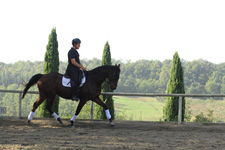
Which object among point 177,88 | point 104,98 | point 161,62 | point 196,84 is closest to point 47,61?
point 104,98

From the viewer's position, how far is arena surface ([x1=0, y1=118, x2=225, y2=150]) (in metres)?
5.99

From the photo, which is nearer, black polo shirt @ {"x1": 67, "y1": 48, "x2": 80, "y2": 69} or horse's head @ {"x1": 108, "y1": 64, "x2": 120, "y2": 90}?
black polo shirt @ {"x1": 67, "y1": 48, "x2": 80, "y2": 69}

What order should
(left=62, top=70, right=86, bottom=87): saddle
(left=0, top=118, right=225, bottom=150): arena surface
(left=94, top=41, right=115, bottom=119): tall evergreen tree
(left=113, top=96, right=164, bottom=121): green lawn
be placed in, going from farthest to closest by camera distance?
(left=113, top=96, right=164, bottom=121): green lawn → (left=94, top=41, right=115, bottom=119): tall evergreen tree → (left=62, top=70, right=86, bottom=87): saddle → (left=0, top=118, right=225, bottom=150): arena surface

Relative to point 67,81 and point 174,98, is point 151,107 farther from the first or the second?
point 67,81

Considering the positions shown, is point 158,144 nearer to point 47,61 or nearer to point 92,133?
point 92,133

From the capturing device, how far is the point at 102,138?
22.6 ft

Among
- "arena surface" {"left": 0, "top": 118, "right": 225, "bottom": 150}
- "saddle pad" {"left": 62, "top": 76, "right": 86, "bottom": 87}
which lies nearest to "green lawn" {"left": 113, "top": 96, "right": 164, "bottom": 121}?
"arena surface" {"left": 0, "top": 118, "right": 225, "bottom": 150}

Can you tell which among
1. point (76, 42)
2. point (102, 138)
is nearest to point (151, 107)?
point (76, 42)

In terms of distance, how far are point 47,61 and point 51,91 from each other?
25.1 feet

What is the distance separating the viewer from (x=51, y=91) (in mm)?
8664

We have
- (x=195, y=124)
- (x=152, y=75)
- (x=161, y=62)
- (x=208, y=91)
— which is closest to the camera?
(x=195, y=124)

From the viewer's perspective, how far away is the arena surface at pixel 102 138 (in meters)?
5.99

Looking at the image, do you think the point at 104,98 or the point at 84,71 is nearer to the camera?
the point at 84,71

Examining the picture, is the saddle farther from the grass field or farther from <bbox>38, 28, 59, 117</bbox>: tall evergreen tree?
the grass field
